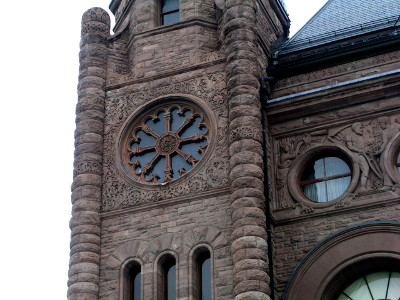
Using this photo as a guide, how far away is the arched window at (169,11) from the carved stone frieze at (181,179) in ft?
8.61

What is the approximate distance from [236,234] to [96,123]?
5267mm

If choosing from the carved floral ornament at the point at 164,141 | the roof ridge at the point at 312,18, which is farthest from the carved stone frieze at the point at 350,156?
the roof ridge at the point at 312,18

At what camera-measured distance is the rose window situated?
22.7 metres

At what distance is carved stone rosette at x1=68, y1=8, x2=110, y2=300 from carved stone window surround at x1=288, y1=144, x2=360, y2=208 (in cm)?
470

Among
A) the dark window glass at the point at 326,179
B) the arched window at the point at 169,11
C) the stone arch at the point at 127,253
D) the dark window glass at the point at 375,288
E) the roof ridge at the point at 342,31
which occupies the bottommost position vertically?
the dark window glass at the point at 375,288

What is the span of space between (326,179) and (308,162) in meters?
0.63

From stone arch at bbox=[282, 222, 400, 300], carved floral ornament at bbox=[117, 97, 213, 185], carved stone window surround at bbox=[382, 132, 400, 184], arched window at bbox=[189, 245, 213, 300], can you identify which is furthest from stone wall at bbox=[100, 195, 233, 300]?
carved stone window surround at bbox=[382, 132, 400, 184]

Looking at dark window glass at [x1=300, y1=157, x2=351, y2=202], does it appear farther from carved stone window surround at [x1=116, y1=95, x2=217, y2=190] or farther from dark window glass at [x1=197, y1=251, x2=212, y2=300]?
dark window glass at [x1=197, y1=251, x2=212, y2=300]

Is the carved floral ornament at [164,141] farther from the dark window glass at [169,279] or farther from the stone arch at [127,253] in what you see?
the dark window glass at [169,279]

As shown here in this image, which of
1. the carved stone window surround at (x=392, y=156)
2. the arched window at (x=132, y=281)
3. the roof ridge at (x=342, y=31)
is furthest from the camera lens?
the roof ridge at (x=342, y=31)

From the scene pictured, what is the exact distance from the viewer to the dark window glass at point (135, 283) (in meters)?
21.5

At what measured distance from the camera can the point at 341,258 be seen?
66.8 ft

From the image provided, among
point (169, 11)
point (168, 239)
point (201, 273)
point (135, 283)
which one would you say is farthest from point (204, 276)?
point (169, 11)

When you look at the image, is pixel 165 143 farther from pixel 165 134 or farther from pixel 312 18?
pixel 312 18
